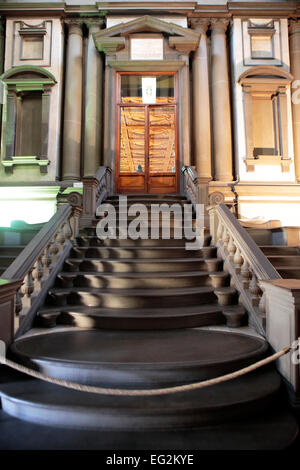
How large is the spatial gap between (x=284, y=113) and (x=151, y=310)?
735cm

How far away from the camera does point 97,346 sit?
8.87 ft

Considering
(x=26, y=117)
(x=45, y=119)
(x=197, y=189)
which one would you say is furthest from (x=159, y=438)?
(x=26, y=117)

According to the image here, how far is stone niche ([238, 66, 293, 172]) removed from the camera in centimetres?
782

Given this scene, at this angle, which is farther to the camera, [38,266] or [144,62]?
[144,62]

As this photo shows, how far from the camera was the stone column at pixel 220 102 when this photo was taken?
7.96m

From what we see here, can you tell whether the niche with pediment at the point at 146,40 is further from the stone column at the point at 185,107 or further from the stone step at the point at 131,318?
the stone step at the point at 131,318

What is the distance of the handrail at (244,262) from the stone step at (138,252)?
33 cm

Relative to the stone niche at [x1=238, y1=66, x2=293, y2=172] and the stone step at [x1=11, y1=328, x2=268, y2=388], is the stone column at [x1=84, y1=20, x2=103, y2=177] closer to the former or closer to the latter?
the stone niche at [x1=238, y1=66, x2=293, y2=172]

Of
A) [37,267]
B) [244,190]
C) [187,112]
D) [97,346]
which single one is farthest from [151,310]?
[187,112]

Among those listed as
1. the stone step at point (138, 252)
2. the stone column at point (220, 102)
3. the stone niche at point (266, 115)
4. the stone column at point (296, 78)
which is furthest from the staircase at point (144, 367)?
the stone column at point (296, 78)

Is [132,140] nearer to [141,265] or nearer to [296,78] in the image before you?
[296,78]

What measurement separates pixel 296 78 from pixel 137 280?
7.92 metres

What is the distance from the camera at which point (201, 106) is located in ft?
26.7

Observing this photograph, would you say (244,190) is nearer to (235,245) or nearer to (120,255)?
(235,245)
